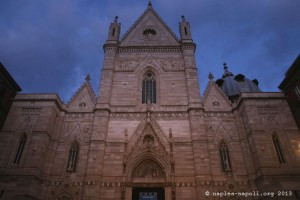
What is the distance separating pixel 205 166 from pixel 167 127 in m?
4.59

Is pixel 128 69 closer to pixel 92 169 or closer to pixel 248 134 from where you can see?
pixel 92 169

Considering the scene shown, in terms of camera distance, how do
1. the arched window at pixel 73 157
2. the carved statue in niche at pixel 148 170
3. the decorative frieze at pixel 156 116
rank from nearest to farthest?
the arched window at pixel 73 157
the carved statue in niche at pixel 148 170
the decorative frieze at pixel 156 116

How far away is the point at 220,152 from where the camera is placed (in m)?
19.5

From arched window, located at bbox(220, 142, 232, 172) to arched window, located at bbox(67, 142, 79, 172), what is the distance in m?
12.1

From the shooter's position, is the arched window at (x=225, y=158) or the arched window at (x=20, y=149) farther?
the arched window at (x=225, y=158)

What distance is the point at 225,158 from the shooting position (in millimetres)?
19203

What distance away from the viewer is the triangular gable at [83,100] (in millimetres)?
22000

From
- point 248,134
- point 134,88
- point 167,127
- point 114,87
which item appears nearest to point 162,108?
point 167,127

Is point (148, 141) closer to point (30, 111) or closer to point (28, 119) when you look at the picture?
point (28, 119)

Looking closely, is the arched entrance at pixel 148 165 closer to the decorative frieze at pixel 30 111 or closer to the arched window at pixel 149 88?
the arched window at pixel 149 88

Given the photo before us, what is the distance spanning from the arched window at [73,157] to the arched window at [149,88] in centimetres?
751

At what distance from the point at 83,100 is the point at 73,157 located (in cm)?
571

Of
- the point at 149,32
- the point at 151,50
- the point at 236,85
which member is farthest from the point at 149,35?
the point at 236,85

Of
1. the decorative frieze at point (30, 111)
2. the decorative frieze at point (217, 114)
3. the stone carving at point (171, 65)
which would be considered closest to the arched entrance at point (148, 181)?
the decorative frieze at point (217, 114)
